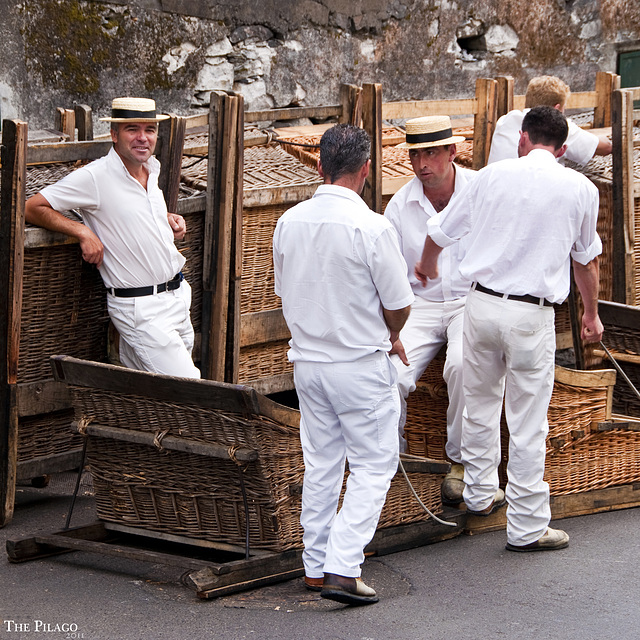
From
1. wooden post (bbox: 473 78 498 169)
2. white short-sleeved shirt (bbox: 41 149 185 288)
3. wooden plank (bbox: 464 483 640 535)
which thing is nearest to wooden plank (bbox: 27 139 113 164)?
white short-sleeved shirt (bbox: 41 149 185 288)

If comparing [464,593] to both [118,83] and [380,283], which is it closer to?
[380,283]

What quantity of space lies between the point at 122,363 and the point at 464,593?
83.7 inches

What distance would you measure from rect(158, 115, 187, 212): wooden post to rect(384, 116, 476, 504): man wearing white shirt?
113 cm

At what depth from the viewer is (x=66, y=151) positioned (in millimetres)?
5281

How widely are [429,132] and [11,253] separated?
2.12 meters

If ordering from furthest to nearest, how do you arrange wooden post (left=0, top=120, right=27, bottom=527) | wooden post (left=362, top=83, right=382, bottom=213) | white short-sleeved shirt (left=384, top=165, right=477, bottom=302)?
1. wooden post (left=362, top=83, right=382, bottom=213)
2. white short-sleeved shirt (left=384, top=165, right=477, bottom=302)
3. wooden post (left=0, top=120, right=27, bottom=527)

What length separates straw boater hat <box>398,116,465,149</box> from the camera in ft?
17.3

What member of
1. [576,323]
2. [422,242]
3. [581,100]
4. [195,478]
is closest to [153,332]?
[195,478]

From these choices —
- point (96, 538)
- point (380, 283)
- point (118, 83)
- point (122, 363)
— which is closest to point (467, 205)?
point (380, 283)

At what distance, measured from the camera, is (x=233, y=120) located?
18.6 ft

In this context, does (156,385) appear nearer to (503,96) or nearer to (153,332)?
(153,332)

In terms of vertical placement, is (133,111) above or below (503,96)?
below

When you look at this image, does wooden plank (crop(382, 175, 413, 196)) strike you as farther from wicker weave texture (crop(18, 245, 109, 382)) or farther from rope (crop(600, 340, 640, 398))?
wicker weave texture (crop(18, 245, 109, 382))

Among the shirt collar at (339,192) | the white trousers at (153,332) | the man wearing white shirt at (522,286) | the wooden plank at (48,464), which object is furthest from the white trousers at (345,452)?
the wooden plank at (48,464)
